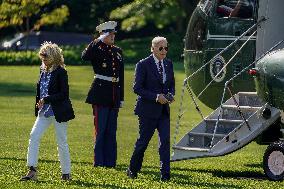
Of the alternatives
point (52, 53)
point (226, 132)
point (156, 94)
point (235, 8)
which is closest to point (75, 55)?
point (235, 8)

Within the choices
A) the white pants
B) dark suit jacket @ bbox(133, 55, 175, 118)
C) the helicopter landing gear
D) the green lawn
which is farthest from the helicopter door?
the white pants

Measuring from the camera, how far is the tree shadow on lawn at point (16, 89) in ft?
113

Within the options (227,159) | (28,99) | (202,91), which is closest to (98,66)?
(202,91)

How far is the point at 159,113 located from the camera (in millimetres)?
14156

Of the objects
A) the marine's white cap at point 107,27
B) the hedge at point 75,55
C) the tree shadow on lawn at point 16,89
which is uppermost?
the marine's white cap at point 107,27

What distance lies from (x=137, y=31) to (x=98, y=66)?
65976 mm

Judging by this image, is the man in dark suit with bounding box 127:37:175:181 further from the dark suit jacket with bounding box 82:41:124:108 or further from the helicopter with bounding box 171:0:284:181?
the dark suit jacket with bounding box 82:41:124:108

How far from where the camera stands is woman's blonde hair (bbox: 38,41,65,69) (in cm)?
1352

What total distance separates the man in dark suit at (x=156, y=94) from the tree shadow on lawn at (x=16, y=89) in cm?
2004

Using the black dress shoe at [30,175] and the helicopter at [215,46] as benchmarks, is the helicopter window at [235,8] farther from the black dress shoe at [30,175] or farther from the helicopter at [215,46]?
the black dress shoe at [30,175]

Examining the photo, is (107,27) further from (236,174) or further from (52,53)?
(236,174)

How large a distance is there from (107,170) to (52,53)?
8.51 ft

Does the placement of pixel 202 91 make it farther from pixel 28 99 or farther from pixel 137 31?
pixel 137 31

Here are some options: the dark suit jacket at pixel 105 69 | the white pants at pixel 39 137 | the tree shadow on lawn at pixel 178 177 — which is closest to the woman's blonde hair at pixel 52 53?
the white pants at pixel 39 137
